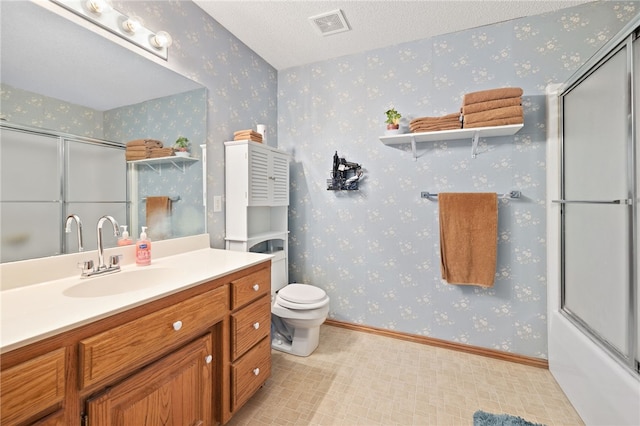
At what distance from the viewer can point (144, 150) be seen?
156 cm

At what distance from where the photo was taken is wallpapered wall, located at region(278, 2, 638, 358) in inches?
78.0

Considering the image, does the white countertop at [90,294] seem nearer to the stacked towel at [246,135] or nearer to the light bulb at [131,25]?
the stacked towel at [246,135]

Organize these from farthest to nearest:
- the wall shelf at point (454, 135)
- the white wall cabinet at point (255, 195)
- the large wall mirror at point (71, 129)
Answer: the white wall cabinet at point (255, 195) → the wall shelf at point (454, 135) → the large wall mirror at point (71, 129)

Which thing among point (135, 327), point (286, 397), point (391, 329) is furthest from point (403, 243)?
point (135, 327)

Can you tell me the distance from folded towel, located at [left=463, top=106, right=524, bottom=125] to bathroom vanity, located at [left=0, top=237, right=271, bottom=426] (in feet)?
5.49

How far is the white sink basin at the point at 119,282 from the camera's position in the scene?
1.17m

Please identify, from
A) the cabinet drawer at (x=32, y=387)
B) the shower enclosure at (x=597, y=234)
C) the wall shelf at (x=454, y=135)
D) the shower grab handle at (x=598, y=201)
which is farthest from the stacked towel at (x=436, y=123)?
the cabinet drawer at (x=32, y=387)

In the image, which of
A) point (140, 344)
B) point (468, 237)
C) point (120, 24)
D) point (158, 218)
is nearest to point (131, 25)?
point (120, 24)

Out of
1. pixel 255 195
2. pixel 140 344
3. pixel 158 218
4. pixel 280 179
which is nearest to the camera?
pixel 140 344

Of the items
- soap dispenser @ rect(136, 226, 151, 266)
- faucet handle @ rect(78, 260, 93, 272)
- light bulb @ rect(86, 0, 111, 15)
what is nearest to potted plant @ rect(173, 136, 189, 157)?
soap dispenser @ rect(136, 226, 151, 266)

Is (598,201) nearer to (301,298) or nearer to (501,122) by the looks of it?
(501,122)

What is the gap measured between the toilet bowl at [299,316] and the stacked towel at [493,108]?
65.5 inches

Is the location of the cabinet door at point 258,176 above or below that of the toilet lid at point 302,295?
above

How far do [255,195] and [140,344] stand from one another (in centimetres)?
134
